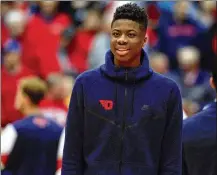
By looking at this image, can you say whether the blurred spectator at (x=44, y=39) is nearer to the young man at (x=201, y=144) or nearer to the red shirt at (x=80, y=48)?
the red shirt at (x=80, y=48)

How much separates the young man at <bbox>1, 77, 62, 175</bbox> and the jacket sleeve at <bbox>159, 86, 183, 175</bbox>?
257 centimetres

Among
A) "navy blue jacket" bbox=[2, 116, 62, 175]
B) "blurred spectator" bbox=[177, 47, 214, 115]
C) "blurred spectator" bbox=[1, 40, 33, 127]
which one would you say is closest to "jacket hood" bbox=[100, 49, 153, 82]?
"navy blue jacket" bbox=[2, 116, 62, 175]

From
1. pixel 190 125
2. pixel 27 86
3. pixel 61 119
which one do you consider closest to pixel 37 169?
pixel 27 86

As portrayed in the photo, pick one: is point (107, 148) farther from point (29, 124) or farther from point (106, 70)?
point (29, 124)

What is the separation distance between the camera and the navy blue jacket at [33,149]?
7465 millimetres

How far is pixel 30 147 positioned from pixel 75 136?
7.99 feet

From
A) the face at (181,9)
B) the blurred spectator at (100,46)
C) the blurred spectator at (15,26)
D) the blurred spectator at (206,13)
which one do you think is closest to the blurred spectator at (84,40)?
the blurred spectator at (100,46)

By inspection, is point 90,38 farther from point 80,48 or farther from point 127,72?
point 127,72

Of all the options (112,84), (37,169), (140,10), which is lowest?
(37,169)

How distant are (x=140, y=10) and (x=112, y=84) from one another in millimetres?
485

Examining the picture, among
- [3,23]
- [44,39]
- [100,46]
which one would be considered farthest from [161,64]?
[3,23]

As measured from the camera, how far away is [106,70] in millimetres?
5117

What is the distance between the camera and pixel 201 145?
20.2 feet

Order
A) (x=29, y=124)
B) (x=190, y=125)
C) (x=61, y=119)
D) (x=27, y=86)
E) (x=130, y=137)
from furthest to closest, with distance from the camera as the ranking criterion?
(x=61, y=119) → (x=27, y=86) → (x=29, y=124) → (x=190, y=125) → (x=130, y=137)
